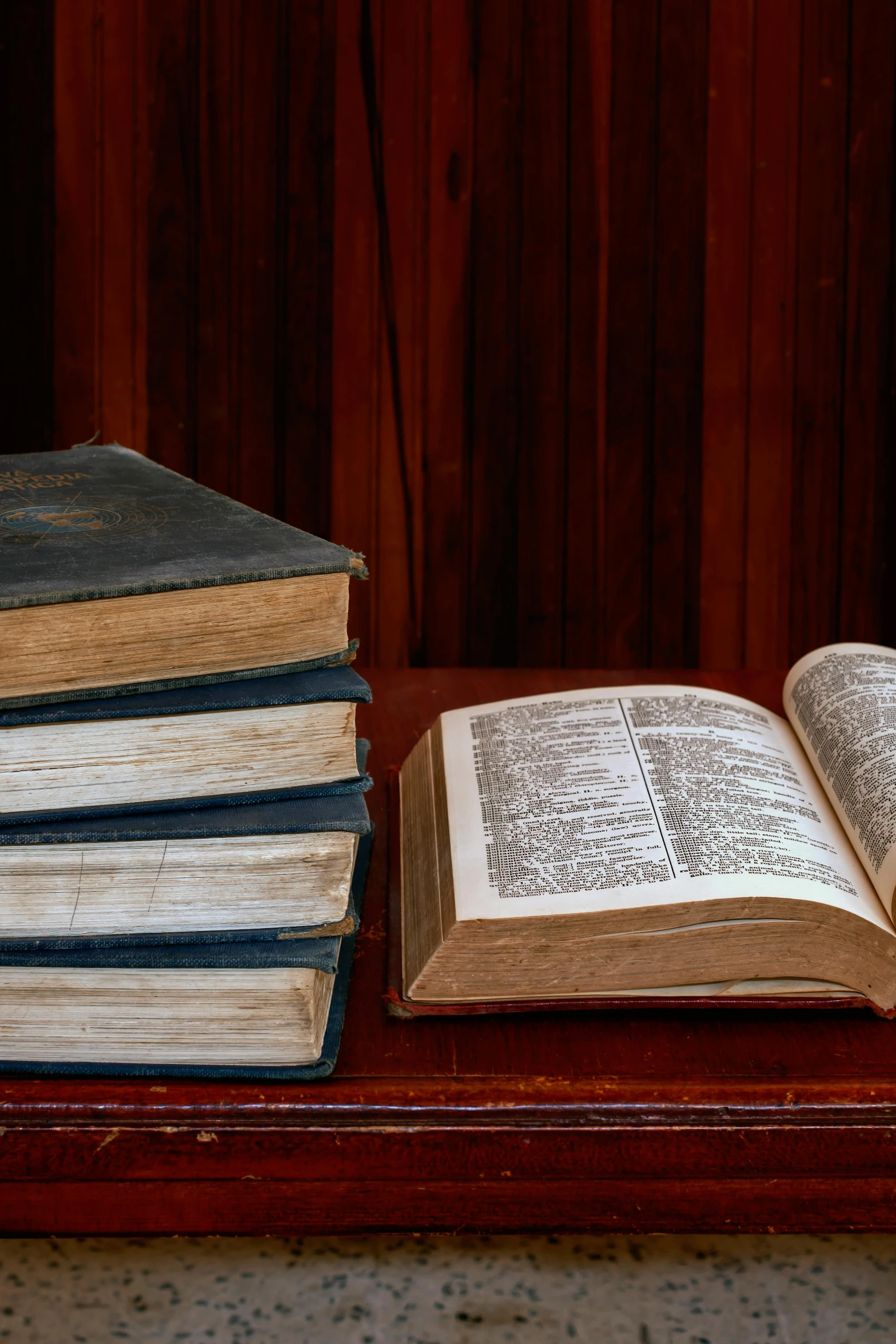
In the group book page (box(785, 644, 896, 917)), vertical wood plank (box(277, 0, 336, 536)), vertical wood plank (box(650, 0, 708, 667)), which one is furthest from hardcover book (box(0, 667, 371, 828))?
vertical wood plank (box(650, 0, 708, 667))

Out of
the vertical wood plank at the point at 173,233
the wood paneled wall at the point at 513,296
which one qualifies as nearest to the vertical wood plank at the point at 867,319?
the wood paneled wall at the point at 513,296

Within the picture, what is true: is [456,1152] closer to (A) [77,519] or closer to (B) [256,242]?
(A) [77,519]

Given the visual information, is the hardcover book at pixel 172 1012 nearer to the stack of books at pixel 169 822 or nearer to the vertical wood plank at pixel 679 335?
the stack of books at pixel 169 822

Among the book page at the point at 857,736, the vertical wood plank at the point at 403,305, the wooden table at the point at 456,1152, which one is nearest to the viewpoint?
the wooden table at the point at 456,1152

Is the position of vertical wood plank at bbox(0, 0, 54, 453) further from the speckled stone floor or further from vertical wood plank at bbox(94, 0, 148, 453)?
the speckled stone floor

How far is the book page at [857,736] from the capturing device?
1.97 feet

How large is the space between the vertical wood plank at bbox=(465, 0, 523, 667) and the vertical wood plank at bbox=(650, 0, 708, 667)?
0.24m

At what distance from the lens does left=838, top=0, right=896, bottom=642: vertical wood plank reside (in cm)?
200

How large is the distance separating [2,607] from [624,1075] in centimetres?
31

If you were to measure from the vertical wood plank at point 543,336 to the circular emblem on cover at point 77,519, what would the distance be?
1.49 m

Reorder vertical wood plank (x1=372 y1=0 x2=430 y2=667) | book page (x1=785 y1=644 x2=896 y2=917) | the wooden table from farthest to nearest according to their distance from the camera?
vertical wood plank (x1=372 y1=0 x2=430 y2=667) → book page (x1=785 y1=644 x2=896 y2=917) → the wooden table

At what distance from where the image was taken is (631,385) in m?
2.06

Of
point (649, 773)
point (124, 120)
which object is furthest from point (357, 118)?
point (649, 773)

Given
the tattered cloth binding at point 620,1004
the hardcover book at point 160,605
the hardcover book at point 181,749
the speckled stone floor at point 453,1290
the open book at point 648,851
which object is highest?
the hardcover book at point 160,605
